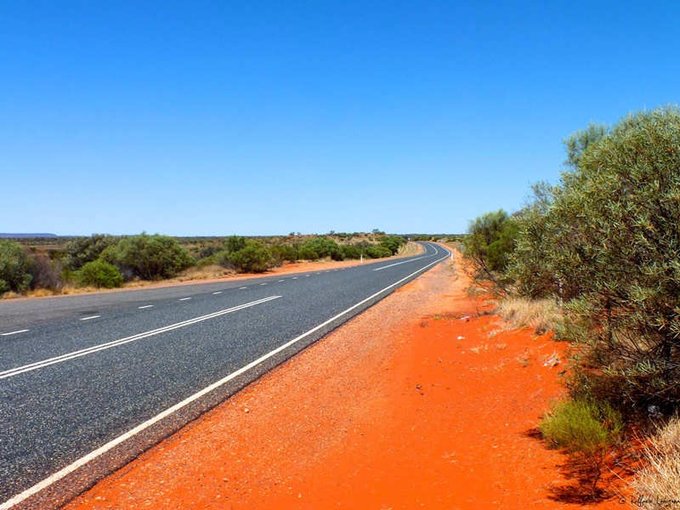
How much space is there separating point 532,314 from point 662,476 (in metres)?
6.93

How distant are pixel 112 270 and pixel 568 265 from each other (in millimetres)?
27864

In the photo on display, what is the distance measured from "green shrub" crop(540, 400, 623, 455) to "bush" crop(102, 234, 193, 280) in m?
33.9

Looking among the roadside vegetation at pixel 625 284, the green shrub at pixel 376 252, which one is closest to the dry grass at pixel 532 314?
the roadside vegetation at pixel 625 284

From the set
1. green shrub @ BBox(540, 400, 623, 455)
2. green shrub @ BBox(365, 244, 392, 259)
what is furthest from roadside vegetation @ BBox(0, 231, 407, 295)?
green shrub @ BBox(540, 400, 623, 455)

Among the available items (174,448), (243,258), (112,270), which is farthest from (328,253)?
(174,448)

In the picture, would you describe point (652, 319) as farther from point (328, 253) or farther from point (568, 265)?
point (328, 253)

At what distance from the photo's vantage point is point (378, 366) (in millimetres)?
8805

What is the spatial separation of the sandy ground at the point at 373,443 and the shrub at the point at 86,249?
38935mm

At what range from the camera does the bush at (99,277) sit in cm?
2712

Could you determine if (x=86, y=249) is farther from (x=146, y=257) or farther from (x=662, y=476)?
(x=662, y=476)

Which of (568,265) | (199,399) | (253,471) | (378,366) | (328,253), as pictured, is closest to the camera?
(253,471)

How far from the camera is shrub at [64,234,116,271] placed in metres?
42.6

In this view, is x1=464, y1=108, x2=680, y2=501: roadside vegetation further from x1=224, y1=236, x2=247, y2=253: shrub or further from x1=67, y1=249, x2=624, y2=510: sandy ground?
x1=224, y1=236, x2=247, y2=253: shrub

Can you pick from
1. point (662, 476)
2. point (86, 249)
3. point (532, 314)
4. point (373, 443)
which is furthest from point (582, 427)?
point (86, 249)
